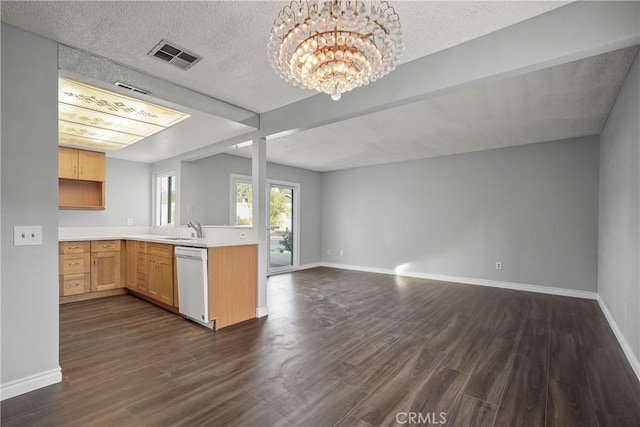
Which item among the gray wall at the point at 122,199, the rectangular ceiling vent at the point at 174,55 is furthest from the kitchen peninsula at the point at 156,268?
the rectangular ceiling vent at the point at 174,55

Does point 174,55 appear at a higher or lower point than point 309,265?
higher

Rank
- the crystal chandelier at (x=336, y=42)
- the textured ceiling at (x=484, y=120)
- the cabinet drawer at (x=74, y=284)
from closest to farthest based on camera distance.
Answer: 1. the crystal chandelier at (x=336, y=42)
2. the textured ceiling at (x=484, y=120)
3. the cabinet drawer at (x=74, y=284)

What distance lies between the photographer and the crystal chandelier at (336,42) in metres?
1.48

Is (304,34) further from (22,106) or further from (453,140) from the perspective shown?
(453,140)

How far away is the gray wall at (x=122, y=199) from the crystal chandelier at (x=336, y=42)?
16.9ft

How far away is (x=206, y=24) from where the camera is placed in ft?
6.68

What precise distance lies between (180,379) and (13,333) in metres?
1.12

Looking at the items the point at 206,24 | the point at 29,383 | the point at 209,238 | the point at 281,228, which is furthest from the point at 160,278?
the point at 281,228

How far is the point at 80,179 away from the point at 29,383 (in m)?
3.87

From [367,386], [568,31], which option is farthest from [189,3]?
[367,386]

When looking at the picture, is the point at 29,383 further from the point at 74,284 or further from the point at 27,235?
the point at 74,284

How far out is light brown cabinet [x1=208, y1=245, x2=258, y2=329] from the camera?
3.28 meters

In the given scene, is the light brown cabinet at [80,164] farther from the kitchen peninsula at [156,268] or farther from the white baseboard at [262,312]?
the white baseboard at [262,312]

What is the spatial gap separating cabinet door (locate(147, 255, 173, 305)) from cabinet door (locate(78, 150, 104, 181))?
1956 mm
